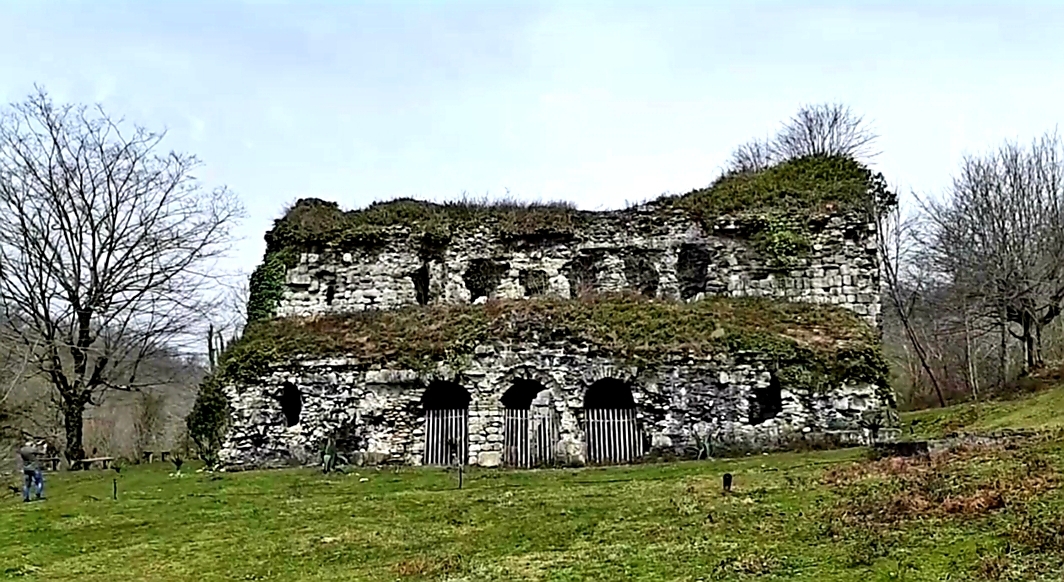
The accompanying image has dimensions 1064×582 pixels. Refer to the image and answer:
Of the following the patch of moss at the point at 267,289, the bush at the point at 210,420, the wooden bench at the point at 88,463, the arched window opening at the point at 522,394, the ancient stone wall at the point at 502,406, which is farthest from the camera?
the wooden bench at the point at 88,463

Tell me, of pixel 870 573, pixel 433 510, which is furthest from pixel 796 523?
pixel 433 510

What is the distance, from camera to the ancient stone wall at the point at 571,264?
25984 mm

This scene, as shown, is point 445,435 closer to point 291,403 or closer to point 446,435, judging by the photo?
point 446,435

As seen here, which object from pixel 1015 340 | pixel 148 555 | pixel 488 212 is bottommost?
pixel 148 555

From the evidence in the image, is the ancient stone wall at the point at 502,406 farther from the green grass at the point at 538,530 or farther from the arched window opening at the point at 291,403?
the green grass at the point at 538,530

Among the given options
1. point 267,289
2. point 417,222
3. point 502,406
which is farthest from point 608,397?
point 267,289

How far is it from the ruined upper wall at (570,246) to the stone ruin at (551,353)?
5 cm

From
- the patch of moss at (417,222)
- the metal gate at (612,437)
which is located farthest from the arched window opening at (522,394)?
the patch of moss at (417,222)

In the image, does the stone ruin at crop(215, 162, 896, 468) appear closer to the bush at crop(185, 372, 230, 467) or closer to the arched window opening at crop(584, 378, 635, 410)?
the arched window opening at crop(584, 378, 635, 410)

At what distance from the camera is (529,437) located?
21.6 metres

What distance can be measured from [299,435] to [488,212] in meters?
8.05

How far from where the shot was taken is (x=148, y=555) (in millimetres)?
12281

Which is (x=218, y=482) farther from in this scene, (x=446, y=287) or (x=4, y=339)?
(x=4, y=339)

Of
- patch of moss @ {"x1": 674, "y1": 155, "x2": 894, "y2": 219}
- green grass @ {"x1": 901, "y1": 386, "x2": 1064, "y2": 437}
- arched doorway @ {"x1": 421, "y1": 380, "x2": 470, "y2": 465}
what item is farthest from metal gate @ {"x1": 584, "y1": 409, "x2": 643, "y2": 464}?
patch of moss @ {"x1": 674, "y1": 155, "x2": 894, "y2": 219}
